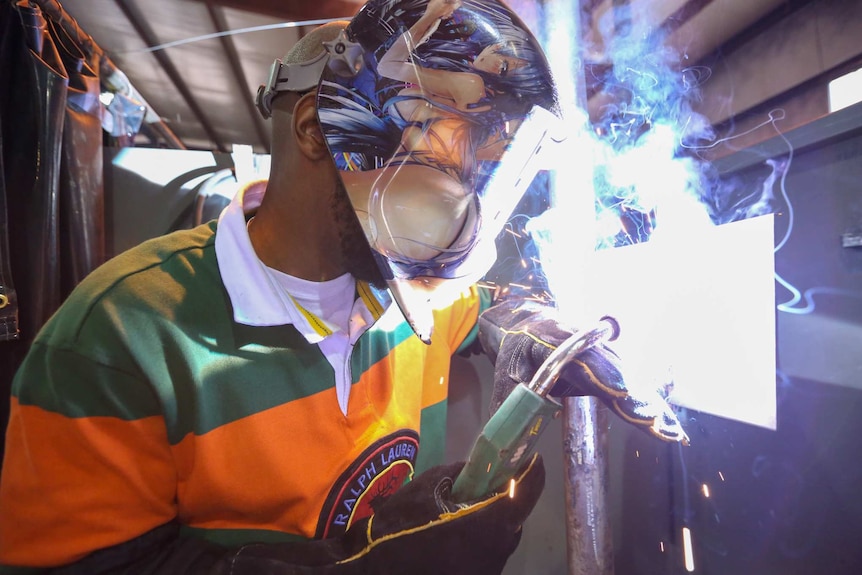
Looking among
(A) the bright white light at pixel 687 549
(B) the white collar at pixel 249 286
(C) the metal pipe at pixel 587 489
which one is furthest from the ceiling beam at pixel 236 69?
(A) the bright white light at pixel 687 549

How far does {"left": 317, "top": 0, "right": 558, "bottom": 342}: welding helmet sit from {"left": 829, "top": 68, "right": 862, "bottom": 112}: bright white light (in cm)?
54

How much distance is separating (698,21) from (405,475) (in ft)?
4.52

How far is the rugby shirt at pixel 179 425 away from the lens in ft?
2.36

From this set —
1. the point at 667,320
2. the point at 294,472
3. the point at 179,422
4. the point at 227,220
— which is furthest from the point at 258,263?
the point at 667,320

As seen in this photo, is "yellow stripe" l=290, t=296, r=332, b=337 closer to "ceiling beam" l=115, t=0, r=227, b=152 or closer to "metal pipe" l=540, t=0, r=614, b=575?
"metal pipe" l=540, t=0, r=614, b=575

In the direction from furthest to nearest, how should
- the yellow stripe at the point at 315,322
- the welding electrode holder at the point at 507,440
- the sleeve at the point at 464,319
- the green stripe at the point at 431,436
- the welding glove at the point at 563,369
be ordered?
the sleeve at the point at 464,319, the green stripe at the point at 431,436, the yellow stripe at the point at 315,322, the welding glove at the point at 563,369, the welding electrode holder at the point at 507,440

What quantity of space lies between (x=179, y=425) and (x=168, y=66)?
1.46 metres

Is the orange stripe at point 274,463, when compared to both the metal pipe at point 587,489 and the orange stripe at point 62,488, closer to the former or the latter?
the orange stripe at point 62,488

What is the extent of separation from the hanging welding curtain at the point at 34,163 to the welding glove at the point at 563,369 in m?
1.59

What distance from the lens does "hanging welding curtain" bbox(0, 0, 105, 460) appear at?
142 centimetres

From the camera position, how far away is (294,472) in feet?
3.03

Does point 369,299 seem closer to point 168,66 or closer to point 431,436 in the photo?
point 431,436

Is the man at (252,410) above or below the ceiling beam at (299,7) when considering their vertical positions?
below

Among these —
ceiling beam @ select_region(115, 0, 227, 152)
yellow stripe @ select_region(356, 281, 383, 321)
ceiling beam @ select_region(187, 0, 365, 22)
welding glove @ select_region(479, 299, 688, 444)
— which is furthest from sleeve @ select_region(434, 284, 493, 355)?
ceiling beam @ select_region(115, 0, 227, 152)
